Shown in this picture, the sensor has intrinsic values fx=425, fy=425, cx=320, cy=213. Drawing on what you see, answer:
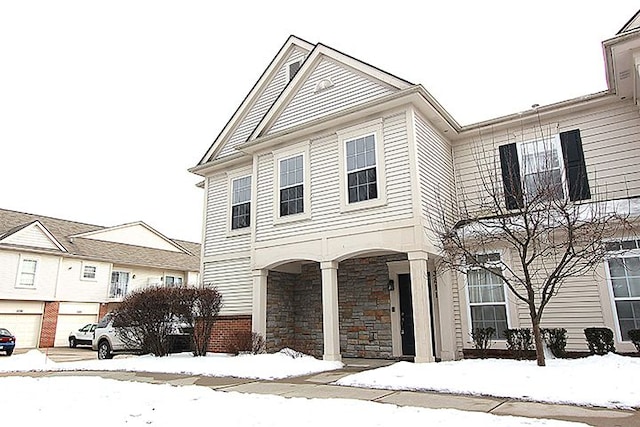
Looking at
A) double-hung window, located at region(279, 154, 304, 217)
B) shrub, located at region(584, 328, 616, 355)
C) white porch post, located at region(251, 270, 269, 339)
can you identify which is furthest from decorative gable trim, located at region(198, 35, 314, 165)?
shrub, located at region(584, 328, 616, 355)

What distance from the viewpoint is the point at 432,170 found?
1042 cm

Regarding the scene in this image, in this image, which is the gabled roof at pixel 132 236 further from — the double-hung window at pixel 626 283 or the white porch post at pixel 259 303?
the double-hung window at pixel 626 283

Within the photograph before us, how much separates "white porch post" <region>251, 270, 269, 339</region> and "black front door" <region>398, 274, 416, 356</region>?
148 inches

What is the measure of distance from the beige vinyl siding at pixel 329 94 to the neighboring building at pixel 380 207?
35 mm

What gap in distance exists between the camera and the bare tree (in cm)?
793

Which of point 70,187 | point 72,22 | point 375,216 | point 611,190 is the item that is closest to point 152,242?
point 70,187

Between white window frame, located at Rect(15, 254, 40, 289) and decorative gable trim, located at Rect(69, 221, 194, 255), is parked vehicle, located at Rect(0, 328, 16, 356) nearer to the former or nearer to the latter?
white window frame, located at Rect(15, 254, 40, 289)

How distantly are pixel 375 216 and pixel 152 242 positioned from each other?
27125mm

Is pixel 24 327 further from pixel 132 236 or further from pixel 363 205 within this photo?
pixel 363 205

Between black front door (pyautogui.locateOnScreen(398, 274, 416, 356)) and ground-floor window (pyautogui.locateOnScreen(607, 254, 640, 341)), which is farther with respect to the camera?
black front door (pyautogui.locateOnScreen(398, 274, 416, 356))

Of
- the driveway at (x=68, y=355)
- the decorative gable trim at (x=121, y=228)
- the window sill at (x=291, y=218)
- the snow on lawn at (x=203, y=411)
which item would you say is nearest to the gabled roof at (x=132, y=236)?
the decorative gable trim at (x=121, y=228)

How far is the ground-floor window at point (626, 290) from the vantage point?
8672 millimetres

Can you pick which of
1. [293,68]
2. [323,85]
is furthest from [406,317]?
[293,68]

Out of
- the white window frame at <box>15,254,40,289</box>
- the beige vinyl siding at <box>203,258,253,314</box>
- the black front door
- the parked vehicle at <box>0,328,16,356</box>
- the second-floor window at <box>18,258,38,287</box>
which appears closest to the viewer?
the black front door
